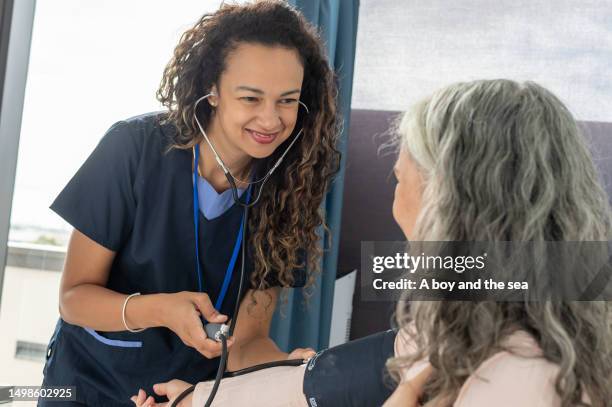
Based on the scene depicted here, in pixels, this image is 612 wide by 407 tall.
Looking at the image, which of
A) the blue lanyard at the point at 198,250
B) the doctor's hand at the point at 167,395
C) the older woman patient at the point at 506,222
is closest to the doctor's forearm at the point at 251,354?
the blue lanyard at the point at 198,250

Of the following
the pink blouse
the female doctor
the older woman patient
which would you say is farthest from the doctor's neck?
the pink blouse

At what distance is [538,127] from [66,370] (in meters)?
1.08

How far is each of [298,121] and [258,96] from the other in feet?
0.69

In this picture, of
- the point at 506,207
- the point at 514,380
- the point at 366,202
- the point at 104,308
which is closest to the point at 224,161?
the point at 104,308

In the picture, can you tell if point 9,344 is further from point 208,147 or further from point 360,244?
point 360,244

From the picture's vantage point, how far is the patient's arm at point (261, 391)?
4.24 feet

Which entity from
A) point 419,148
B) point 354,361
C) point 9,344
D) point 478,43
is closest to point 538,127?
point 419,148

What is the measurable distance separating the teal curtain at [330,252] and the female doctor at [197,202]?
Answer: 0.55m

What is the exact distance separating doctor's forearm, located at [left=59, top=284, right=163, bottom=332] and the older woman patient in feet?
1.86

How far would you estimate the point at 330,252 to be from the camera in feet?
7.45

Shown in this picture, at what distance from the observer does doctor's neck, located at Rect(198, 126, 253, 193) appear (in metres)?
1.55

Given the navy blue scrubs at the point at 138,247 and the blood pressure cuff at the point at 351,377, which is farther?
the navy blue scrubs at the point at 138,247

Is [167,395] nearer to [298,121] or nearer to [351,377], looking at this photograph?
[351,377]

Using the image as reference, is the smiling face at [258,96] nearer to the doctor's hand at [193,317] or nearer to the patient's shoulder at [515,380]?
the doctor's hand at [193,317]
